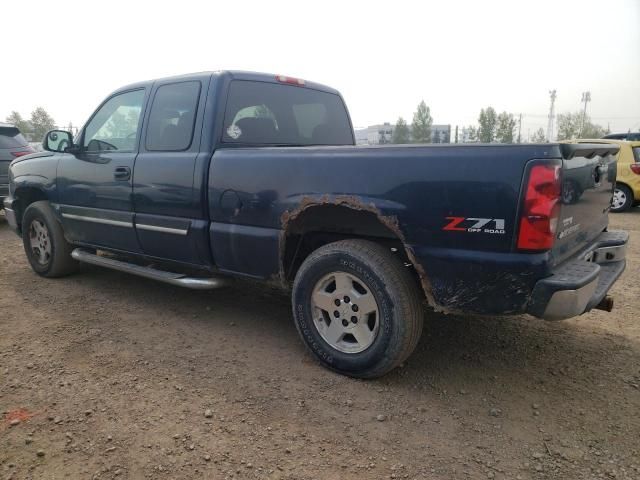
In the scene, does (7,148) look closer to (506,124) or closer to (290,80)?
(290,80)

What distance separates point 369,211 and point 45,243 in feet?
13.1

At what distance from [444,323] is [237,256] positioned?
1.73 metres

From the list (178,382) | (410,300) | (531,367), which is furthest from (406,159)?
(178,382)

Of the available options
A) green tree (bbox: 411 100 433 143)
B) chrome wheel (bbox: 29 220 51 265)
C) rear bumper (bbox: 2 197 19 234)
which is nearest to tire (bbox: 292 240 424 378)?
chrome wheel (bbox: 29 220 51 265)

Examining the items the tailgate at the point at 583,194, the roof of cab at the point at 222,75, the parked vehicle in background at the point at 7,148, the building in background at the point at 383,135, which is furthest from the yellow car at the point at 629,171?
the parked vehicle in background at the point at 7,148

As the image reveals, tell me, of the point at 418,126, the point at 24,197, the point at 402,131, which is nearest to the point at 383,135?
the point at 402,131

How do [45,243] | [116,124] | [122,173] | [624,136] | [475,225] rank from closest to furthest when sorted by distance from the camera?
[475,225]
[122,173]
[116,124]
[45,243]
[624,136]

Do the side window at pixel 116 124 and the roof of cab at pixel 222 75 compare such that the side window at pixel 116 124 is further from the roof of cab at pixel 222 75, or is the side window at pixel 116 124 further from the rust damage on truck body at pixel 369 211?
the rust damage on truck body at pixel 369 211

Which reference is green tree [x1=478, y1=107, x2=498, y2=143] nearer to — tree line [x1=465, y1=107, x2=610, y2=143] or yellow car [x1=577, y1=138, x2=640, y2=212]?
tree line [x1=465, y1=107, x2=610, y2=143]

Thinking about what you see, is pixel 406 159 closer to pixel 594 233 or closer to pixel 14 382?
pixel 594 233

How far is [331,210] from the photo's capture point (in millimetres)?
3016

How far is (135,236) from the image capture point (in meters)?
4.10

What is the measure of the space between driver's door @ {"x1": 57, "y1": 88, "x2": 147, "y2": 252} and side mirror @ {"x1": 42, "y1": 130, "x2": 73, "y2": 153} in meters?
0.10

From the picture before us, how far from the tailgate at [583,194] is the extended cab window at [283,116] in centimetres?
226
